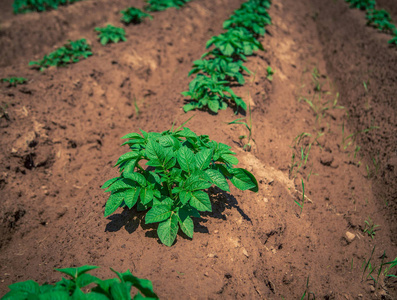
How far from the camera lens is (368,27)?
219 inches

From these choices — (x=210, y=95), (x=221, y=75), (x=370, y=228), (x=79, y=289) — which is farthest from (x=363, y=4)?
(x=79, y=289)

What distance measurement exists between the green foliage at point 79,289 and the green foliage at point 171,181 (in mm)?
491

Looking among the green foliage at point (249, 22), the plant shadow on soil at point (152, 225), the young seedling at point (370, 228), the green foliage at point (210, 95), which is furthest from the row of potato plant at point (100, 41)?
the young seedling at point (370, 228)

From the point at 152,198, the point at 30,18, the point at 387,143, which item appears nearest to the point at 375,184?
the point at 387,143

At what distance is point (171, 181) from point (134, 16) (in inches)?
201

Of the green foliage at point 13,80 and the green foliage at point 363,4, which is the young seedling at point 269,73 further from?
the green foliage at point 363,4

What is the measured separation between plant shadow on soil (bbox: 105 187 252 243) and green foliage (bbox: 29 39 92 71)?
3272 mm

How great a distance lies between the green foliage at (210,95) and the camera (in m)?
3.05

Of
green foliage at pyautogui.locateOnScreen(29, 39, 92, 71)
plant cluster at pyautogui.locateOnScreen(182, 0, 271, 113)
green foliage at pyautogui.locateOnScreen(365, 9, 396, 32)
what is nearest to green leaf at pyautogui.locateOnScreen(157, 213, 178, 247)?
plant cluster at pyautogui.locateOnScreen(182, 0, 271, 113)

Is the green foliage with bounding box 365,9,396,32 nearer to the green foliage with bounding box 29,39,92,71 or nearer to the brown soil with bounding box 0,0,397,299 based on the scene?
the brown soil with bounding box 0,0,397,299

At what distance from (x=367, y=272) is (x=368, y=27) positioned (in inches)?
207

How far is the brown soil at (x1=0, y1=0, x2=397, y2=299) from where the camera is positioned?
1973 millimetres

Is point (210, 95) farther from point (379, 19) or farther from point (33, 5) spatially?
point (33, 5)

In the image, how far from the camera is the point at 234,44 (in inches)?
149
